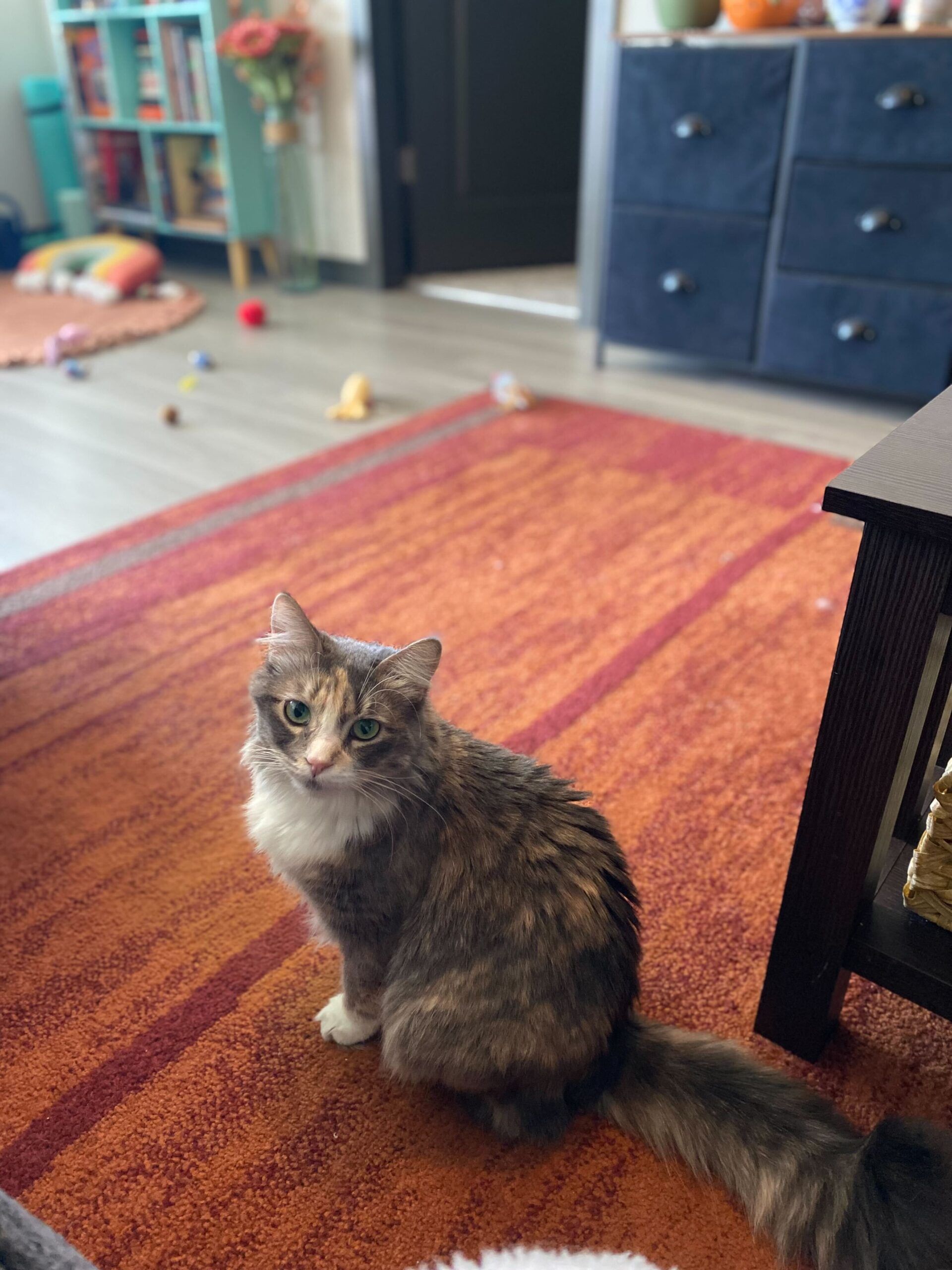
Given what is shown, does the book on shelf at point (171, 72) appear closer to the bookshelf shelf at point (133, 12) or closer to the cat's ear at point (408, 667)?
the bookshelf shelf at point (133, 12)

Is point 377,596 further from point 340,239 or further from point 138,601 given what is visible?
point 340,239

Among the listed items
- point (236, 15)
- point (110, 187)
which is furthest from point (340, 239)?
point (110, 187)

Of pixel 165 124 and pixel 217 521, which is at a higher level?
pixel 165 124

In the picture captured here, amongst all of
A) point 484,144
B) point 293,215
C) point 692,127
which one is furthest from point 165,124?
point 692,127

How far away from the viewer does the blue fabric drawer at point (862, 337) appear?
2412 millimetres

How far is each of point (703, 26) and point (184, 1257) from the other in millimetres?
2920

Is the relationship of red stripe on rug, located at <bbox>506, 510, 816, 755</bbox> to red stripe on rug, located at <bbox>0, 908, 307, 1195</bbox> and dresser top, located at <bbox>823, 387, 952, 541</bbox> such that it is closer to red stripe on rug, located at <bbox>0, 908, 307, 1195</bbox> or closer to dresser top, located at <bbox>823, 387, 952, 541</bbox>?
red stripe on rug, located at <bbox>0, 908, 307, 1195</bbox>

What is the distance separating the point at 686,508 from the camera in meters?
2.15

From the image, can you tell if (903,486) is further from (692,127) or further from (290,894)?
(692,127)

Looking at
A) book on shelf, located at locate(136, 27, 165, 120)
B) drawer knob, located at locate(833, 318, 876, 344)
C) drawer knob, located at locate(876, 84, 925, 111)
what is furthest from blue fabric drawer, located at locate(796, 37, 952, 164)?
book on shelf, located at locate(136, 27, 165, 120)

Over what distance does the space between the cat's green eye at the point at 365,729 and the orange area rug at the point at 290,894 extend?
387 millimetres

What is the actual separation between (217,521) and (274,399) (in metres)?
0.84

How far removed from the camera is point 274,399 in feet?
9.29

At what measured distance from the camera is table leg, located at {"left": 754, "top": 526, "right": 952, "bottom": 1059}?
75 cm
